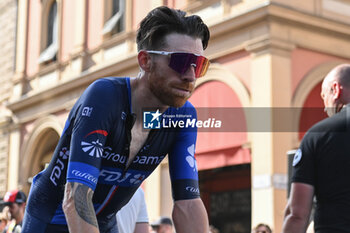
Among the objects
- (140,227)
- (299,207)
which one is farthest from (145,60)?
(140,227)

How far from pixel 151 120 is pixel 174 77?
22 cm

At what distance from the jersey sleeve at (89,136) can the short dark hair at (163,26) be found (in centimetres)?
32

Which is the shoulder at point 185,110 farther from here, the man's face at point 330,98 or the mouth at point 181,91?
the man's face at point 330,98

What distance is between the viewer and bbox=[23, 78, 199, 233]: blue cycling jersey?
102 inches

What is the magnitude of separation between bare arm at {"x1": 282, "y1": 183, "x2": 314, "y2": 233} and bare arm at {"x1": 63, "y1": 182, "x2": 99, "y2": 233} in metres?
1.29

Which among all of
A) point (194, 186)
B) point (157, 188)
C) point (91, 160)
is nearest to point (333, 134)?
point (194, 186)

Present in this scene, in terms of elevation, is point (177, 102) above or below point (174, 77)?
below

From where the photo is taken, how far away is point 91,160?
2592 mm

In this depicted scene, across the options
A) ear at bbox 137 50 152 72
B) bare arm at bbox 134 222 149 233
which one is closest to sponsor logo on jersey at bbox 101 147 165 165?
ear at bbox 137 50 152 72

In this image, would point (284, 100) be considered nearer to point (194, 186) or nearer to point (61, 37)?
point (61, 37)

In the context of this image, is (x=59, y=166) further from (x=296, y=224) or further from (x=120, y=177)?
(x=296, y=224)

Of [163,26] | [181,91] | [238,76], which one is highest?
[238,76]

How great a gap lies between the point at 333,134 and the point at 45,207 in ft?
4.89

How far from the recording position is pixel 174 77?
2.78 metres
